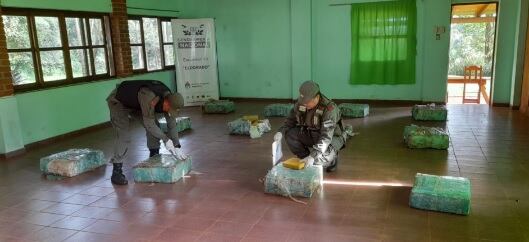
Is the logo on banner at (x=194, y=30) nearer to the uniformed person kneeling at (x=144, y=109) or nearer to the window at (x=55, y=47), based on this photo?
the window at (x=55, y=47)

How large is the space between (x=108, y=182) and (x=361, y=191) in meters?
2.50

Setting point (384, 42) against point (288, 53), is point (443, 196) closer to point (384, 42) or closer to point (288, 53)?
point (384, 42)

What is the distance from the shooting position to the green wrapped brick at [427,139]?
4.86m

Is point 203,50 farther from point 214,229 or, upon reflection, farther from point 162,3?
point 214,229

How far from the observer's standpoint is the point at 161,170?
4.00 metres

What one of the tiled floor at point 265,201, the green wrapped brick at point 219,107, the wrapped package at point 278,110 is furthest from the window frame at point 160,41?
the tiled floor at point 265,201

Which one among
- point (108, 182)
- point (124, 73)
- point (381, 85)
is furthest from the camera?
point (381, 85)

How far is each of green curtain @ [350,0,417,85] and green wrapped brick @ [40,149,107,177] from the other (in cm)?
552

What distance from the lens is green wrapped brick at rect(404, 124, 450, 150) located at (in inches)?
191

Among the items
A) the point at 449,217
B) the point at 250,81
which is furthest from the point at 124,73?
the point at 449,217

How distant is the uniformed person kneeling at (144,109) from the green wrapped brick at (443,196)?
2113mm

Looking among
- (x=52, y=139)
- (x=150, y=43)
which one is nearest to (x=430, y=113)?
(x=150, y=43)

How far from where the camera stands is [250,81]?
9305 mm

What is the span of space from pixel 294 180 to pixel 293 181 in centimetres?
1
